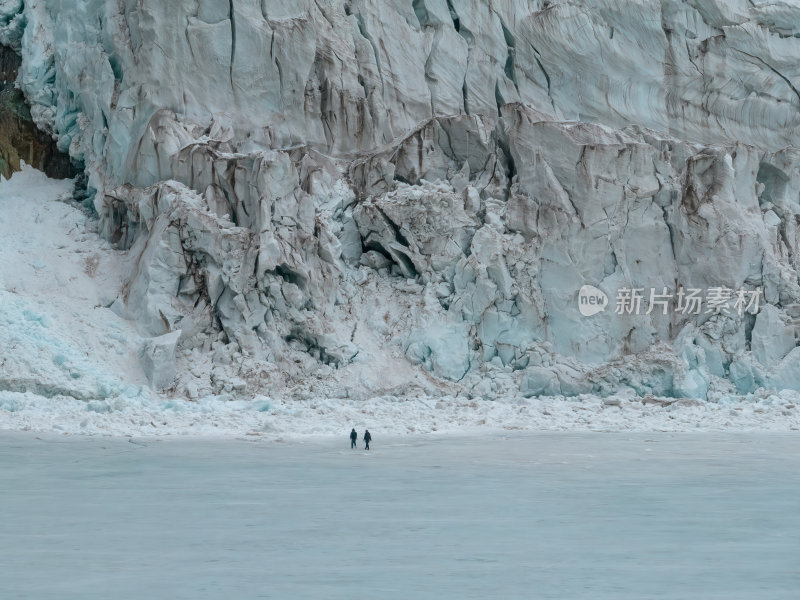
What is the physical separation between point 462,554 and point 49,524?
10.3 feet

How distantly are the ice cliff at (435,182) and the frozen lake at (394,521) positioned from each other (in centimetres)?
553

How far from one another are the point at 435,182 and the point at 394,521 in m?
12.9

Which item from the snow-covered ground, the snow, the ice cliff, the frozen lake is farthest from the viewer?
the ice cliff

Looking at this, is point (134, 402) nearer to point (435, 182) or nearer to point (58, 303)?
point (58, 303)

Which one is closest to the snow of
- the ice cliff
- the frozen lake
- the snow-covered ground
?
the snow-covered ground

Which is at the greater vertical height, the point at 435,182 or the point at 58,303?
the point at 435,182

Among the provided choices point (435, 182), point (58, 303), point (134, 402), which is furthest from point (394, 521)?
point (435, 182)

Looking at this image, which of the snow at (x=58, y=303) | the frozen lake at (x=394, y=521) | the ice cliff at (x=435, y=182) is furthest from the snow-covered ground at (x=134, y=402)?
the frozen lake at (x=394, y=521)

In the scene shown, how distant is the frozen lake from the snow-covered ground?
186 centimetres

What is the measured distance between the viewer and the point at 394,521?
8117mm

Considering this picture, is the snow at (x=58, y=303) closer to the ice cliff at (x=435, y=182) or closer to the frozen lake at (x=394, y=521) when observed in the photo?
the ice cliff at (x=435, y=182)

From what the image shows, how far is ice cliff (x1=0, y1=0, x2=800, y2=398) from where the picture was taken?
1856 centimetres

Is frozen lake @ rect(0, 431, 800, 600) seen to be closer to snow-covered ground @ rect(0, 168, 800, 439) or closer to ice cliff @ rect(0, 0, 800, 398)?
A: snow-covered ground @ rect(0, 168, 800, 439)

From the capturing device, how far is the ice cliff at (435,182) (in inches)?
731
